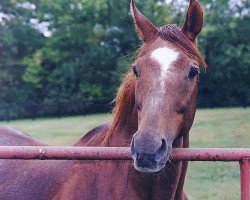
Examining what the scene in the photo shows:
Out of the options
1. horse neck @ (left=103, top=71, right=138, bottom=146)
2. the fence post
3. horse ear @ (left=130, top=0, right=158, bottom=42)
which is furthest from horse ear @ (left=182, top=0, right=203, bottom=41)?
the fence post

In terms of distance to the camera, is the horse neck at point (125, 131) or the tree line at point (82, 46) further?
the tree line at point (82, 46)

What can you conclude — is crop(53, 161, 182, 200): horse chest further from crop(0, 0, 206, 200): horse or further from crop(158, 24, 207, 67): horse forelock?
crop(158, 24, 207, 67): horse forelock

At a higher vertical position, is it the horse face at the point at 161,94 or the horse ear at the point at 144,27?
the horse ear at the point at 144,27

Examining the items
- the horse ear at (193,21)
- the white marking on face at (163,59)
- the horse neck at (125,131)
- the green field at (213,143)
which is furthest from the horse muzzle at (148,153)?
the green field at (213,143)

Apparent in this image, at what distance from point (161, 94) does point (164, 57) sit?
26 cm

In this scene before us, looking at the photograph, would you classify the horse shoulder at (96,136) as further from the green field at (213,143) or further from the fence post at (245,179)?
the fence post at (245,179)

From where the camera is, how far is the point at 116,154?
2.49m

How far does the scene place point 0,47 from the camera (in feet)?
121

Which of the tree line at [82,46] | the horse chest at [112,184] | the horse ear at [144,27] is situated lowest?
the tree line at [82,46]

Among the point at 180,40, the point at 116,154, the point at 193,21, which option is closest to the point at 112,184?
the point at 116,154

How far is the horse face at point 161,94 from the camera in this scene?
2484 millimetres

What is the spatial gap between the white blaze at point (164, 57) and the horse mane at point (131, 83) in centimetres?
10

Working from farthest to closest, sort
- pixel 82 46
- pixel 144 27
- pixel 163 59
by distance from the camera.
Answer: pixel 82 46, pixel 144 27, pixel 163 59

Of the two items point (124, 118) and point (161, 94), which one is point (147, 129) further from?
→ point (124, 118)
